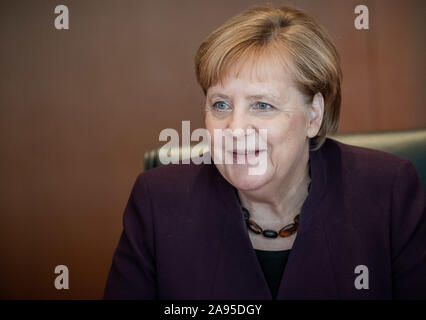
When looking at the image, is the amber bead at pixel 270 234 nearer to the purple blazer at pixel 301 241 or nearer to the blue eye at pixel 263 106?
the purple blazer at pixel 301 241

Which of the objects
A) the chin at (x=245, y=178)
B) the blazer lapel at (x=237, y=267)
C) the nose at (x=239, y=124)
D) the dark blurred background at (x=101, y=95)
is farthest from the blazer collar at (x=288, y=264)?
the dark blurred background at (x=101, y=95)

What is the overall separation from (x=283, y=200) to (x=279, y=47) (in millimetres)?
398

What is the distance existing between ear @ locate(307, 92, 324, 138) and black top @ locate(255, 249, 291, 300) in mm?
314

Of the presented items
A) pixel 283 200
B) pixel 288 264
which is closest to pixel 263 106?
pixel 283 200

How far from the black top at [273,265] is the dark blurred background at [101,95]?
1000mm

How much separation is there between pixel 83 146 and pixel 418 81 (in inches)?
59.1

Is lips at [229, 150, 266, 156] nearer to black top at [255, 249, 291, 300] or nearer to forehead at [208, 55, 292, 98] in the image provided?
forehead at [208, 55, 292, 98]

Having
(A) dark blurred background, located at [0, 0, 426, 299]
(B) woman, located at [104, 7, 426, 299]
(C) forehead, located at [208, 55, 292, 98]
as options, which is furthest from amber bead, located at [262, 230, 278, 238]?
(A) dark blurred background, located at [0, 0, 426, 299]

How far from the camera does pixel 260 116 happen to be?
44.8 inches

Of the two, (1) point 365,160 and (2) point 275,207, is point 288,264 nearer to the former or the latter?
(2) point 275,207

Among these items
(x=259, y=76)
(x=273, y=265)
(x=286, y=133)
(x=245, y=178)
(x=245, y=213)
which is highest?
(x=259, y=76)

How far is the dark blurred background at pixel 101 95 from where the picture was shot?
6.83 ft

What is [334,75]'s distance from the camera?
1.22 meters
